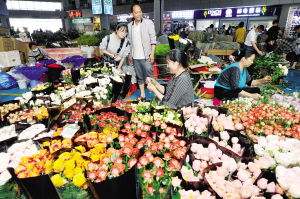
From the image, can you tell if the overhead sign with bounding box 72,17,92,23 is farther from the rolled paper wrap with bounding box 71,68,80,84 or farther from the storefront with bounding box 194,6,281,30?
the rolled paper wrap with bounding box 71,68,80,84

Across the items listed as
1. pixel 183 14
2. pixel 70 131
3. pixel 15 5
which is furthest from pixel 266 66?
pixel 15 5

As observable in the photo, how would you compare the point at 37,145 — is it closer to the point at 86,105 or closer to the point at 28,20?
the point at 86,105

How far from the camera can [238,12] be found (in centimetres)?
1385

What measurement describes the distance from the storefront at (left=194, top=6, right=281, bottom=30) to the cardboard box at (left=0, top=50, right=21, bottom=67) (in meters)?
11.9

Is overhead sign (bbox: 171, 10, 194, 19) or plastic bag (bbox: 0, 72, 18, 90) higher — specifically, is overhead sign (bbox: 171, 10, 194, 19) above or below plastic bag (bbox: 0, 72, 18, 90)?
above

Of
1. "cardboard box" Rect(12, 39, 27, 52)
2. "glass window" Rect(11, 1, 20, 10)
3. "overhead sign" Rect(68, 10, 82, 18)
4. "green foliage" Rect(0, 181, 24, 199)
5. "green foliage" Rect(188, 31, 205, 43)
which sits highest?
"glass window" Rect(11, 1, 20, 10)

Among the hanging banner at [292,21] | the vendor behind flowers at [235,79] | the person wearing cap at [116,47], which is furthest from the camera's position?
the hanging banner at [292,21]

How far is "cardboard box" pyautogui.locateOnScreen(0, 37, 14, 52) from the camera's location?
597 cm

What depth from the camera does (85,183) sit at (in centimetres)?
99

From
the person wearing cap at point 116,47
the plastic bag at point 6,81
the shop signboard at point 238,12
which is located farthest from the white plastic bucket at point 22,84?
the shop signboard at point 238,12

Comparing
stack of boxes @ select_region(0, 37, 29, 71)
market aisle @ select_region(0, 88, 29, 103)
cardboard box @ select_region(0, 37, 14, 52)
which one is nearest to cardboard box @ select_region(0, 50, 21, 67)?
stack of boxes @ select_region(0, 37, 29, 71)

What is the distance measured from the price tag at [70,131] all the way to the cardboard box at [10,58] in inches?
244

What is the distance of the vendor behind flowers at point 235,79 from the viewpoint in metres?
2.87

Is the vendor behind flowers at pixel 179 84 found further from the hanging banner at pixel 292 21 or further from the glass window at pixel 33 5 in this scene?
the glass window at pixel 33 5
